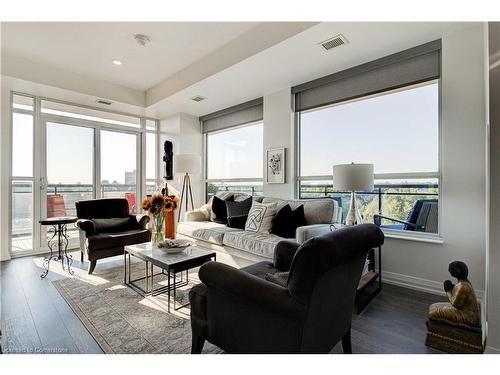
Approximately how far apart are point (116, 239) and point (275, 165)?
2476mm

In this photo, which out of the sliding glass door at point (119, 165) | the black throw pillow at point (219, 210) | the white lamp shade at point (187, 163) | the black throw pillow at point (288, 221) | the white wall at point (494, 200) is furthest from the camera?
the sliding glass door at point (119, 165)

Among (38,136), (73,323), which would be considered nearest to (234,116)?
(38,136)

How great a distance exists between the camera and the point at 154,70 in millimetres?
4062

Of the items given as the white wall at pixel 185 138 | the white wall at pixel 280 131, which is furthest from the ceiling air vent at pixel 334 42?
the white wall at pixel 185 138

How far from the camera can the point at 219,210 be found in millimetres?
4199

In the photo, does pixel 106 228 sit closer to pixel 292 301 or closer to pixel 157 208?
pixel 157 208

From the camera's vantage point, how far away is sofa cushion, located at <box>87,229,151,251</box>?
3.13 m

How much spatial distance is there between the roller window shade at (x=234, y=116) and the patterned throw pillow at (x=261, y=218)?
1766 millimetres

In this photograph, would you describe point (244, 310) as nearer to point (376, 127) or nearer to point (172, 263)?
point (172, 263)

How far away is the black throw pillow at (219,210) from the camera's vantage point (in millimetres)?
4156

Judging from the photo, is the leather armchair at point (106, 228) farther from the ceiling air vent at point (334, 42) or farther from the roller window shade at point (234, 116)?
the ceiling air vent at point (334, 42)

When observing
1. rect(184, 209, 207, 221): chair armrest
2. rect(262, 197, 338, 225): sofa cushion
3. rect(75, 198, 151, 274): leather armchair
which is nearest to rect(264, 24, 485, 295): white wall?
rect(262, 197, 338, 225): sofa cushion

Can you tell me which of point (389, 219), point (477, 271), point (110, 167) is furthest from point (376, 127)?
point (110, 167)

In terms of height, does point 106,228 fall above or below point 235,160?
below
